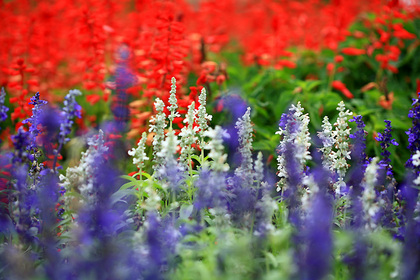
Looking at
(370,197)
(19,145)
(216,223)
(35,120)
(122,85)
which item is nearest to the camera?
(370,197)

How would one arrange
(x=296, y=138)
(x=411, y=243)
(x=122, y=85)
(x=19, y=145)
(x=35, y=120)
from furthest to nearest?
1. (x=122, y=85)
2. (x=35, y=120)
3. (x=296, y=138)
4. (x=19, y=145)
5. (x=411, y=243)

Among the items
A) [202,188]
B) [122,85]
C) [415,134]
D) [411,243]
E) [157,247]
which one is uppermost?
[415,134]

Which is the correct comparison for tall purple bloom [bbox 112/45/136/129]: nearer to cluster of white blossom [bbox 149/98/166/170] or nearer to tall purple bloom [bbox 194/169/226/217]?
cluster of white blossom [bbox 149/98/166/170]

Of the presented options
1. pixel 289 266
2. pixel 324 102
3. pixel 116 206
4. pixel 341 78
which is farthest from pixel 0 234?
pixel 341 78

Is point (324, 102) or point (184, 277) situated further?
point (324, 102)

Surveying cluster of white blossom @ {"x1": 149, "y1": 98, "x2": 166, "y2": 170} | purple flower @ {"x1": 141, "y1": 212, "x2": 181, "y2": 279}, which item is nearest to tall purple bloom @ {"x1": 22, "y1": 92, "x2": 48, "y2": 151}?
cluster of white blossom @ {"x1": 149, "y1": 98, "x2": 166, "y2": 170}

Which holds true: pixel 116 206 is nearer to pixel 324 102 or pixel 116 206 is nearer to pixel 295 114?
pixel 295 114

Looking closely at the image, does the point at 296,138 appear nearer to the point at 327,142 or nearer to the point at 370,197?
the point at 327,142

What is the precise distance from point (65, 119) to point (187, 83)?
103 inches

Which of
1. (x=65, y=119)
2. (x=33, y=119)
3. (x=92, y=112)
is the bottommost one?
(x=92, y=112)

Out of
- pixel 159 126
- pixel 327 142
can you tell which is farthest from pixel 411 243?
pixel 159 126

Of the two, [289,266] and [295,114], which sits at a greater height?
[295,114]

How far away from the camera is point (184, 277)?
2.04 meters

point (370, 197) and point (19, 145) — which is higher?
point (370, 197)
